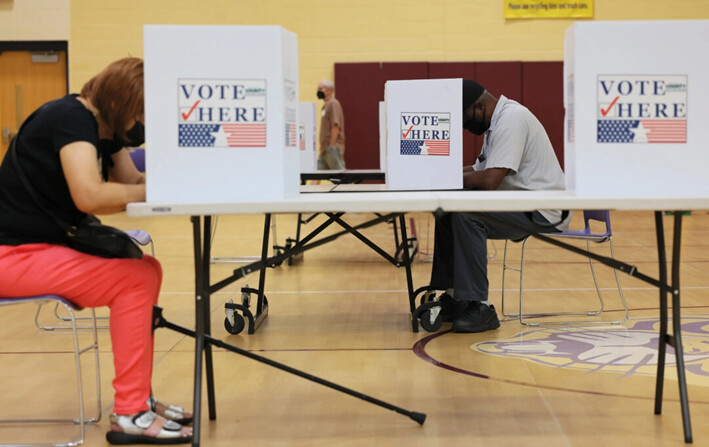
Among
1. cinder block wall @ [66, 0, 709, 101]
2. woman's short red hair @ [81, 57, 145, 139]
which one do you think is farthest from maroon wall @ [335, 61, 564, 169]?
woman's short red hair @ [81, 57, 145, 139]

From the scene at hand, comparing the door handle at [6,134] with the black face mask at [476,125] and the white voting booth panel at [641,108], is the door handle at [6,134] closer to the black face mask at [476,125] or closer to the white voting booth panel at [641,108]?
the black face mask at [476,125]

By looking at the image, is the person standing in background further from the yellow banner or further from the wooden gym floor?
the wooden gym floor

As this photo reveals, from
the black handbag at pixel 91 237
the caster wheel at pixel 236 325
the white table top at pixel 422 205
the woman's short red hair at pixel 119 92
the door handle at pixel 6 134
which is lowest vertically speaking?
the caster wheel at pixel 236 325

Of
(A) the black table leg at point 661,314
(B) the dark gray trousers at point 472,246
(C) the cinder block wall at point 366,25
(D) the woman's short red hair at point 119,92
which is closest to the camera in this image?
(D) the woman's short red hair at point 119,92

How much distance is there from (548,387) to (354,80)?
7602mm

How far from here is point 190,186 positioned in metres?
2.03

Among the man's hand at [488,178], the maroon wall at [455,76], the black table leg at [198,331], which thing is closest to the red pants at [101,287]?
the black table leg at [198,331]

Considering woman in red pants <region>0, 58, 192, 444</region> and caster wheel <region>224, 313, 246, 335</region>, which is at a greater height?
woman in red pants <region>0, 58, 192, 444</region>

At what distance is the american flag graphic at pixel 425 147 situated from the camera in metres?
3.44

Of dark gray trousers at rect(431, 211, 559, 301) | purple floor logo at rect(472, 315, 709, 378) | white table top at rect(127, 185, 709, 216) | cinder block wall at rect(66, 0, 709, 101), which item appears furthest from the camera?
cinder block wall at rect(66, 0, 709, 101)

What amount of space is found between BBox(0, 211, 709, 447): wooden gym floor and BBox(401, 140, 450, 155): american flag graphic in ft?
2.42

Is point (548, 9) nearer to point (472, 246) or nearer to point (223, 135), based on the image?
point (472, 246)

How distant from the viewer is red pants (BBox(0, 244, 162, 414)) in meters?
2.05

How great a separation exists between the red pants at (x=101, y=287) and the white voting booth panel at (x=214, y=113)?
222 mm
